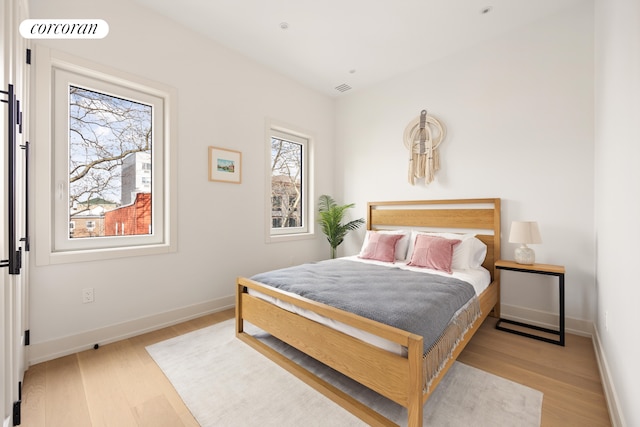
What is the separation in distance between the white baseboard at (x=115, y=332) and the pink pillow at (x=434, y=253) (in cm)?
222

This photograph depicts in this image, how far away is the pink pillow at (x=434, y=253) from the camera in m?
2.72

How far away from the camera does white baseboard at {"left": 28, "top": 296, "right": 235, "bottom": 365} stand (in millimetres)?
2066

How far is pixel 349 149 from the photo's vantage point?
4.40 metres

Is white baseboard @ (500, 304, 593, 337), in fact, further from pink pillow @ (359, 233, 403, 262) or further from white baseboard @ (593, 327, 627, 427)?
pink pillow @ (359, 233, 403, 262)

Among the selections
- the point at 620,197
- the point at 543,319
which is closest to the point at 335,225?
the point at 543,319

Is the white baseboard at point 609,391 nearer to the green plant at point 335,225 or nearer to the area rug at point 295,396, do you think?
the area rug at point 295,396

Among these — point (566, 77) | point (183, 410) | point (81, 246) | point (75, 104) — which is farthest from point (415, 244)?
point (75, 104)

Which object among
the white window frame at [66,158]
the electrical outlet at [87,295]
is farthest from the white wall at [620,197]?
the electrical outlet at [87,295]

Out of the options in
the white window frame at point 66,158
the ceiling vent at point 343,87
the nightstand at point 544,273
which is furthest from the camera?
the ceiling vent at point 343,87

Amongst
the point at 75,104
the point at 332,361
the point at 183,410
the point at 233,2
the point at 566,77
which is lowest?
the point at 183,410

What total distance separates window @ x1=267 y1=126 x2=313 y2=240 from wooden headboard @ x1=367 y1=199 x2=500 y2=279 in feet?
3.41

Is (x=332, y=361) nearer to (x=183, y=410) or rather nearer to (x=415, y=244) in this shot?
(x=183, y=410)

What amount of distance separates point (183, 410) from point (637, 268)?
7.70 ft

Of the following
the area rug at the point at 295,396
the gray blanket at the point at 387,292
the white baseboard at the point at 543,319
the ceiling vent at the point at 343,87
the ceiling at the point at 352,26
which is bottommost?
the area rug at the point at 295,396
